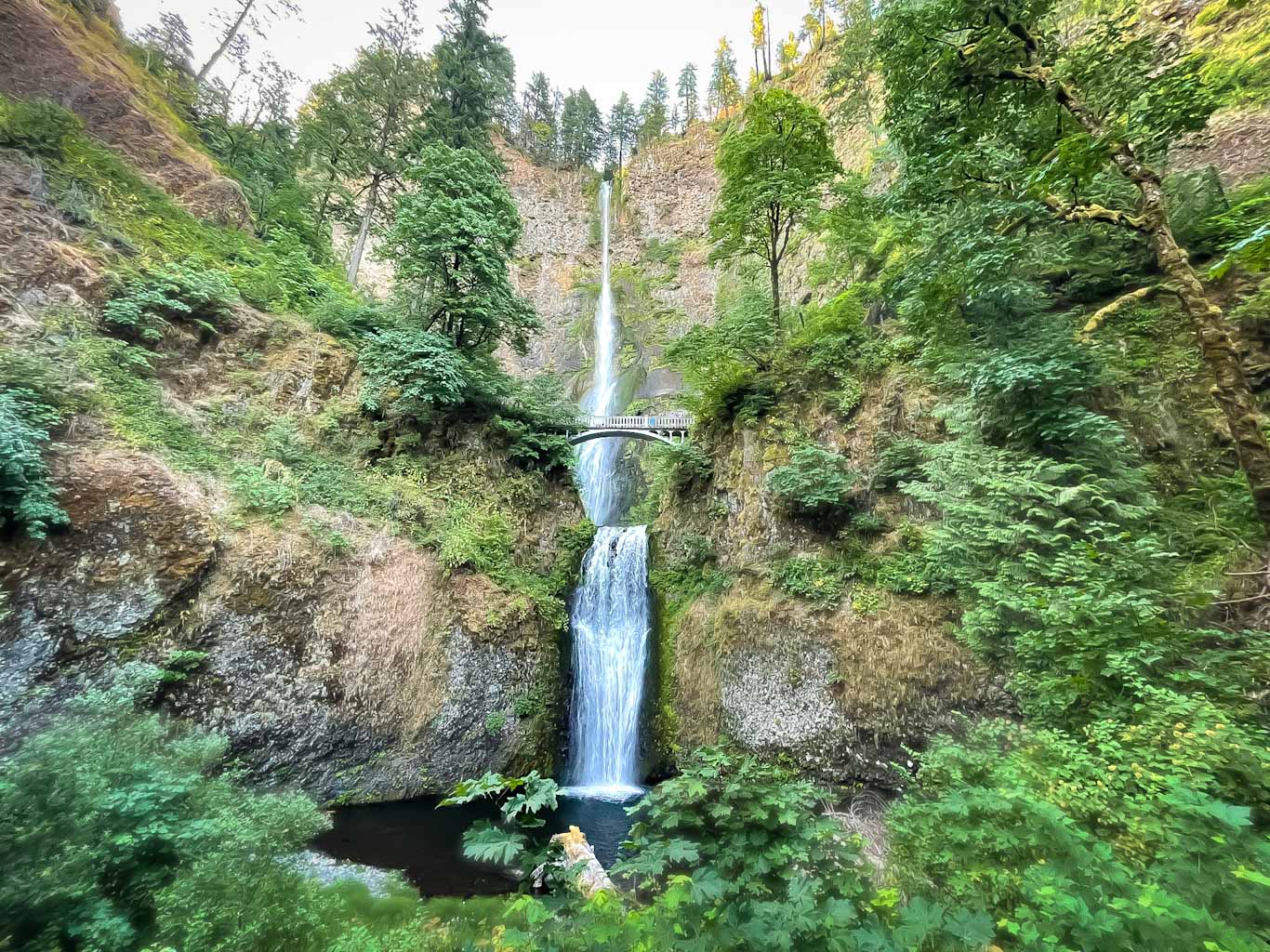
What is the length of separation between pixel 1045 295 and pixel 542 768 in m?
12.4

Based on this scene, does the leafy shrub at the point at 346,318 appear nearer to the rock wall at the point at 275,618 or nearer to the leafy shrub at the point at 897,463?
the rock wall at the point at 275,618

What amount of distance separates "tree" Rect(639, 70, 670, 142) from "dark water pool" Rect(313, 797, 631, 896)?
49196 mm

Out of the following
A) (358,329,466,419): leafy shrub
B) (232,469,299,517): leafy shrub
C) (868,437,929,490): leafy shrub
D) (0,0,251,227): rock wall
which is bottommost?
(232,469,299,517): leafy shrub

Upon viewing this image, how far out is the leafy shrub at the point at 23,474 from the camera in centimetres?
625

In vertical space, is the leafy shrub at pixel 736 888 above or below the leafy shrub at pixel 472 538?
below

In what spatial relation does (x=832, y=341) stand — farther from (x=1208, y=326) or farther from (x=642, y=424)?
(x=642, y=424)

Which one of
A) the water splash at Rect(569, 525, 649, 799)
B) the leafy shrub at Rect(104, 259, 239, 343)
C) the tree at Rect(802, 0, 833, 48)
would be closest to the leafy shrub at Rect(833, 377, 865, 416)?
the water splash at Rect(569, 525, 649, 799)

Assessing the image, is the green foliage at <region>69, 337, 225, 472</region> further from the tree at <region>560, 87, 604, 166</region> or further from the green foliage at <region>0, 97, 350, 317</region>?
the tree at <region>560, 87, 604, 166</region>

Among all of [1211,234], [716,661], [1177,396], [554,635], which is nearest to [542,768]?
[554,635]

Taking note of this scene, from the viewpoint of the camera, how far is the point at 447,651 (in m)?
9.63

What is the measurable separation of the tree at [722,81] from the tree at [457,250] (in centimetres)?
4194

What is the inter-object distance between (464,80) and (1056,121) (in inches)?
638

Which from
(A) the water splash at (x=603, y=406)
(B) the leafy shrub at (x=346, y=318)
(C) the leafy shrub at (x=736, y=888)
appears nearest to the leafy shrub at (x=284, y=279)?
(B) the leafy shrub at (x=346, y=318)

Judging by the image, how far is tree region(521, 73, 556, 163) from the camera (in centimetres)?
4216
